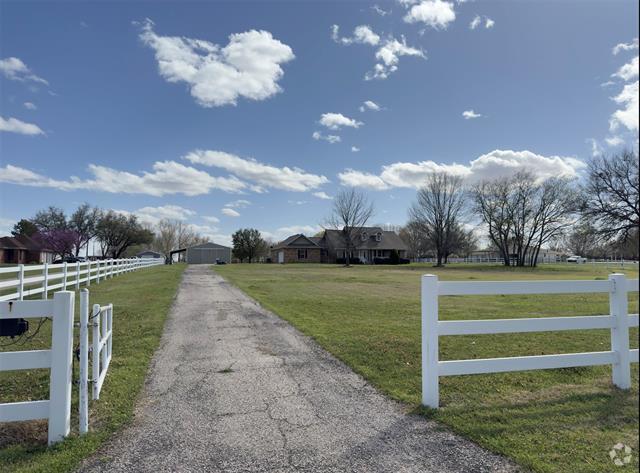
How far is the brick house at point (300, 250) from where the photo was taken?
2566 inches

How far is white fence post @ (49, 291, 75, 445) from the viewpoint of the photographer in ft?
10.5

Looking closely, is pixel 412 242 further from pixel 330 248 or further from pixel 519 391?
pixel 519 391

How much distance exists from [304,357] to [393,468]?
3171 mm

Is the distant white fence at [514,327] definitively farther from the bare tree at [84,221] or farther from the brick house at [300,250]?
the brick house at [300,250]

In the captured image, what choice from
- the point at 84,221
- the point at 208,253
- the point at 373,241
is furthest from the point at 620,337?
the point at 208,253

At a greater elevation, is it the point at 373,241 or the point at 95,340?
the point at 373,241

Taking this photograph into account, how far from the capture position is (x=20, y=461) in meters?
2.91

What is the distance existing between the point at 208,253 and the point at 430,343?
69.2 m

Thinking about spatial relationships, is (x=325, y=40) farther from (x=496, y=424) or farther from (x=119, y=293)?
(x=119, y=293)

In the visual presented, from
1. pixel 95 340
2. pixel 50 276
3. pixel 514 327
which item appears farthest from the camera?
pixel 50 276

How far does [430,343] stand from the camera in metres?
4.04

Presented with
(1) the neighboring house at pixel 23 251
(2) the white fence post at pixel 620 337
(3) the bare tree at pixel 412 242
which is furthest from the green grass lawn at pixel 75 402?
(3) the bare tree at pixel 412 242

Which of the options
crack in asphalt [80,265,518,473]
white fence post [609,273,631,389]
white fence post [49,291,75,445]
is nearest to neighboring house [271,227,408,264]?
crack in asphalt [80,265,518,473]

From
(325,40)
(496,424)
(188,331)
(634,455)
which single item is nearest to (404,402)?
(496,424)
